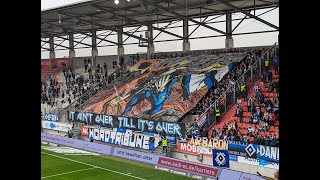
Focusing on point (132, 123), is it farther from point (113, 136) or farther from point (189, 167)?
point (189, 167)

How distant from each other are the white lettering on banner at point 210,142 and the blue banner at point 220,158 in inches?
29.9

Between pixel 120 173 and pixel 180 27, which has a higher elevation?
pixel 180 27

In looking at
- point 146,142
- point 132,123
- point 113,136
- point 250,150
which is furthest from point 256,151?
point 113,136

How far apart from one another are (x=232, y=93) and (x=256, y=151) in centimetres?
548

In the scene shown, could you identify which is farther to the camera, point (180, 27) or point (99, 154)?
point (180, 27)

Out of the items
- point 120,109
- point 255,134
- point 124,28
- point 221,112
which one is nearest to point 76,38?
point 124,28

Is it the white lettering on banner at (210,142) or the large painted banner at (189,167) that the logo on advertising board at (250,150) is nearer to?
the white lettering on banner at (210,142)

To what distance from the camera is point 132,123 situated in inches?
778

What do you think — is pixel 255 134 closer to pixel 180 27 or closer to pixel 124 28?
pixel 180 27

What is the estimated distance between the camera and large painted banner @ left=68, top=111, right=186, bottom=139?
17.4 metres

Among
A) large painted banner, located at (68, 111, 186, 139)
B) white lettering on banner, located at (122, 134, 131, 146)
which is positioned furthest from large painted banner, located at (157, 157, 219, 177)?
white lettering on banner, located at (122, 134, 131, 146)
